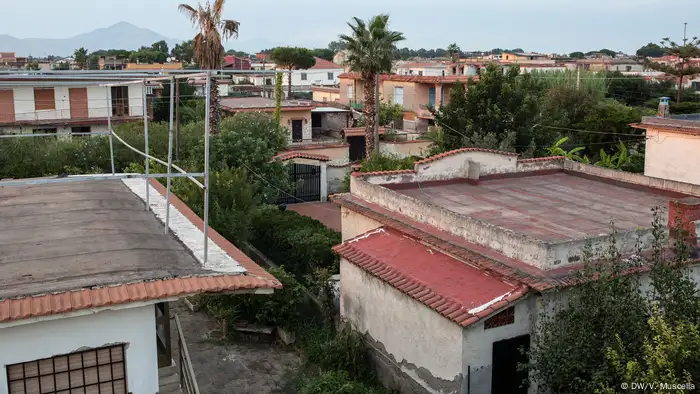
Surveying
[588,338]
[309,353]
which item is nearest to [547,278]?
[588,338]

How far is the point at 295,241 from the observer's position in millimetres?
20016

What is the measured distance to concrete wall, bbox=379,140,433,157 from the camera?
3831 cm

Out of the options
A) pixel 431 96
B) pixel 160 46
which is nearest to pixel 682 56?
pixel 431 96

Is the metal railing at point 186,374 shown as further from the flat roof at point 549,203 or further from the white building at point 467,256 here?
the flat roof at point 549,203

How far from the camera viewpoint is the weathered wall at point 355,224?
15.4 metres

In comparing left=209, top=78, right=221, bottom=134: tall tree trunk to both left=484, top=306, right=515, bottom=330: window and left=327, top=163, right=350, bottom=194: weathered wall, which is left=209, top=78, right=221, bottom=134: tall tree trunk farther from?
left=484, top=306, right=515, bottom=330: window

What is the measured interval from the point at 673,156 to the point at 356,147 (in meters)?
19.8

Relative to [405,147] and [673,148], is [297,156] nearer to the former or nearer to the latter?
[405,147]

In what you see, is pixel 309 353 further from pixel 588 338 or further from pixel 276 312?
pixel 588 338

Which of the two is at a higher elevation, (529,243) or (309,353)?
(529,243)

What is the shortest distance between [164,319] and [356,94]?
4639cm

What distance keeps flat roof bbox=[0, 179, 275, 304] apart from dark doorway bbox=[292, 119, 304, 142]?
2796cm

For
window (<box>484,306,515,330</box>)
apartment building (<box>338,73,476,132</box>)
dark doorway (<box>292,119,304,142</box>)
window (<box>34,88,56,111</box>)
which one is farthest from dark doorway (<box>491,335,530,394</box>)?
apartment building (<box>338,73,476,132</box>)

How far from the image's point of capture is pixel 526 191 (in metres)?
17.0
